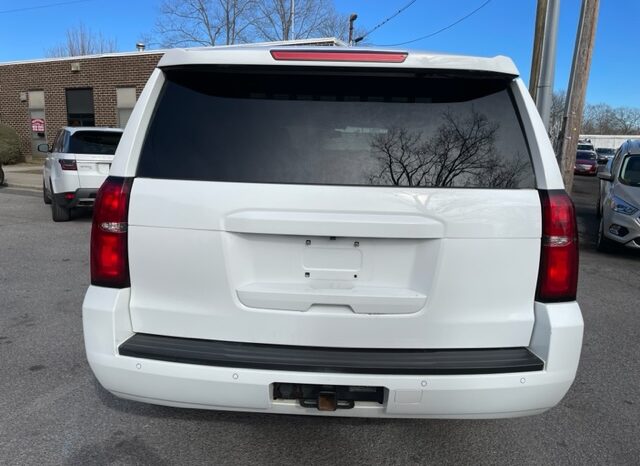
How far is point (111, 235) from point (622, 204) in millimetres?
7673

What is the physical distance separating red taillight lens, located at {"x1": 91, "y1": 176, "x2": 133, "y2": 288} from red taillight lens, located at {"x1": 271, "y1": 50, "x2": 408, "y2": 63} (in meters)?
0.87

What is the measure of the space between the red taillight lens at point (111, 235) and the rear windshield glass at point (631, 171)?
8159 mm

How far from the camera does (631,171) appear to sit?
8.16 m

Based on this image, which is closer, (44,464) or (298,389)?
(298,389)

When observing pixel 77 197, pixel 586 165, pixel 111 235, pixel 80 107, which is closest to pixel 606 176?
pixel 111 235

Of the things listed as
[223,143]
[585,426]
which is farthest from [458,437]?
[223,143]

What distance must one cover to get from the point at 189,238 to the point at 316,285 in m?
0.59

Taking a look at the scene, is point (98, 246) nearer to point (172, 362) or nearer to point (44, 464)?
point (172, 362)

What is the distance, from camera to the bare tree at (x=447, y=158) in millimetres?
2156

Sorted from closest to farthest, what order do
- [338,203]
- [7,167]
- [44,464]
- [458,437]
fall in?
[338,203] < [44,464] < [458,437] < [7,167]

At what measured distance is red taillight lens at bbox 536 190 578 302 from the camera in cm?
212

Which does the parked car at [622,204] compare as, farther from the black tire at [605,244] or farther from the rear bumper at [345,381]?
the rear bumper at [345,381]

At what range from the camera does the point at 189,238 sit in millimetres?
2135

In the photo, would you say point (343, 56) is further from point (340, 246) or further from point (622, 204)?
point (622, 204)
